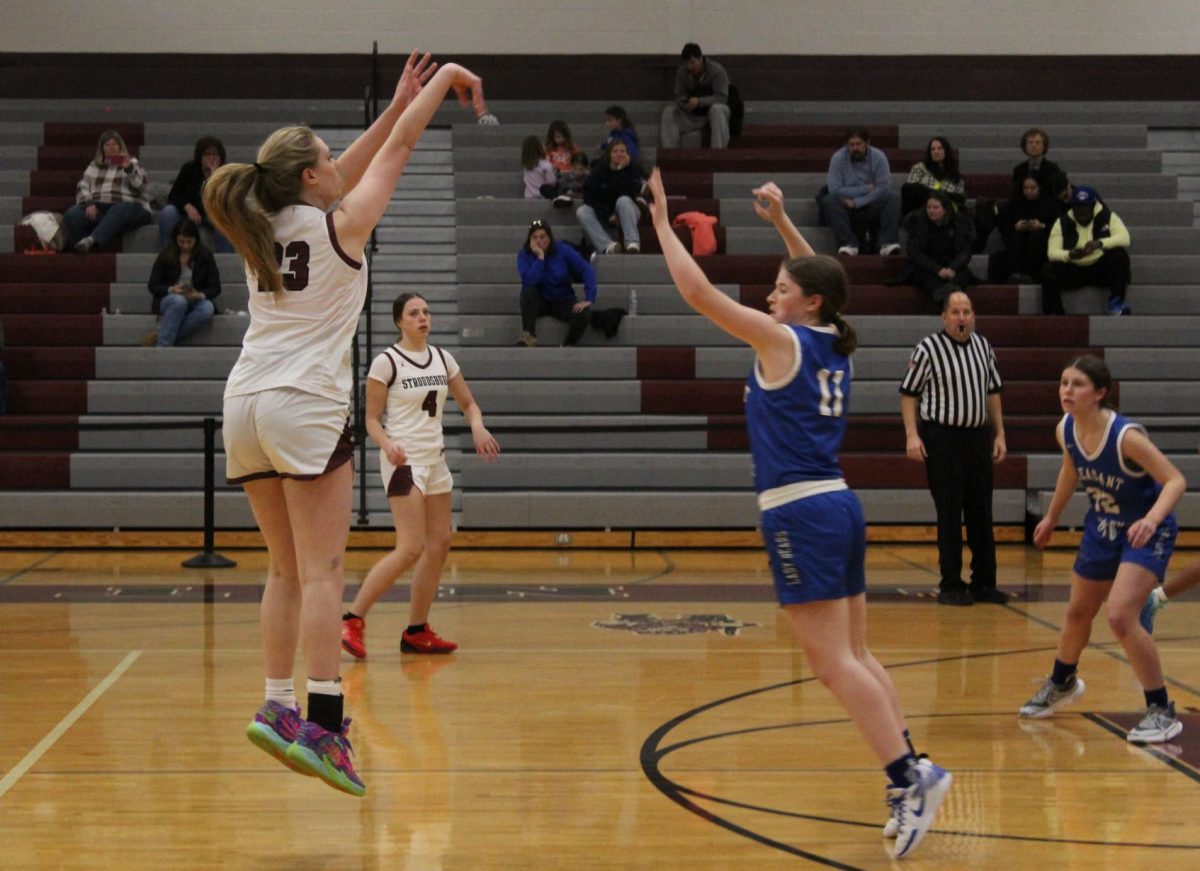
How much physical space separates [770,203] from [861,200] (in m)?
9.64

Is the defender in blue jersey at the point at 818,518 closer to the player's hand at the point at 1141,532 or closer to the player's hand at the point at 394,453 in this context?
the player's hand at the point at 1141,532

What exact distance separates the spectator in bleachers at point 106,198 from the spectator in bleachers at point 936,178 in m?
7.11

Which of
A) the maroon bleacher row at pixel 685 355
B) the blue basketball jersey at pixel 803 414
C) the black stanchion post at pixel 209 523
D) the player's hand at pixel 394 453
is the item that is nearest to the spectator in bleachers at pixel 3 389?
the maroon bleacher row at pixel 685 355

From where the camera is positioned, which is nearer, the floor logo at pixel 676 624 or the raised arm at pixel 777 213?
the raised arm at pixel 777 213

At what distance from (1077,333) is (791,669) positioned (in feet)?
23.6

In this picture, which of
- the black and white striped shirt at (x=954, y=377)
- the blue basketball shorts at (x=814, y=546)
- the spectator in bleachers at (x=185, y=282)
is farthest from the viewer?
the spectator in bleachers at (x=185, y=282)

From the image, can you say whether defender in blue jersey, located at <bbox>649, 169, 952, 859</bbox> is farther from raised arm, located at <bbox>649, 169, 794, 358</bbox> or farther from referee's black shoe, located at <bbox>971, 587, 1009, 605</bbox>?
referee's black shoe, located at <bbox>971, 587, 1009, 605</bbox>

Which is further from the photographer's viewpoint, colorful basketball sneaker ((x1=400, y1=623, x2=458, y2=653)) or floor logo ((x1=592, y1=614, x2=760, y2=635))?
floor logo ((x1=592, y1=614, x2=760, y2=635))

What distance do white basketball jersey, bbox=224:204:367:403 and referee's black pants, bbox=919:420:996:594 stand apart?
5.41 m

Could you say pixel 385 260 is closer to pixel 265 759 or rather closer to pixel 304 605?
pixel 265 759

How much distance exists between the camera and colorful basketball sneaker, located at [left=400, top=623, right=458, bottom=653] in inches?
278

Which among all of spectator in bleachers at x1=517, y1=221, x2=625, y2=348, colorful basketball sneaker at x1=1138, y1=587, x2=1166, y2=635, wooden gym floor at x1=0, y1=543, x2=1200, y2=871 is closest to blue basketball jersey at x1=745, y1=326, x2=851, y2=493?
wooden gym floor at x1=0, y1=543, x2=1200, y2=871

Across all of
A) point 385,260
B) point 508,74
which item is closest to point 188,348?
point 385,260

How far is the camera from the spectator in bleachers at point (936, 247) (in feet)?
42.3
